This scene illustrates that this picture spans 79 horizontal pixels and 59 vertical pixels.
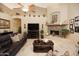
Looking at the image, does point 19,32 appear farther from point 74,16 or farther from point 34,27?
point 74,16

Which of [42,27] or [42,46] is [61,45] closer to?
[42,46]

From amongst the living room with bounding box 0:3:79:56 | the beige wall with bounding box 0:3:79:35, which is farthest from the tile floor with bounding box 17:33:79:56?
the beige wall with bounding box 0:3:79:35

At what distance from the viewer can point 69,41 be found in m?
2.50

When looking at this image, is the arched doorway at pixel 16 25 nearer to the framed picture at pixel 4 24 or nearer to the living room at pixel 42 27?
the living room at pixel 42 27

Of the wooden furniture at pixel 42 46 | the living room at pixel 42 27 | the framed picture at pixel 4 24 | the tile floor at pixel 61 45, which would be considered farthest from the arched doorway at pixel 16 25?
the wooden furniture at pixel 42 46

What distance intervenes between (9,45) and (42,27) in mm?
722

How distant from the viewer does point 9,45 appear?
98.0 inches

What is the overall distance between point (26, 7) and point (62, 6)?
70 cm

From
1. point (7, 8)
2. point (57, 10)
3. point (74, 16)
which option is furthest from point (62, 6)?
point (7, 8)

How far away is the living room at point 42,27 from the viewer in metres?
2.49

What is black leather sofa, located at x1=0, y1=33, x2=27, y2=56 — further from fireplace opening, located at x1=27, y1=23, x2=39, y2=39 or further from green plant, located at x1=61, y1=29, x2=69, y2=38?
green plant, located at x1=61, y1=29, x2=69, y2=38

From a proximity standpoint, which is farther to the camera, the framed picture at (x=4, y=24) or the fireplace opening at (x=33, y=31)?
the fireplace opening at (x=33, y=31)

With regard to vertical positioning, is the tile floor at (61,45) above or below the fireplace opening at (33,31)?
below

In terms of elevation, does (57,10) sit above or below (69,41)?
above
